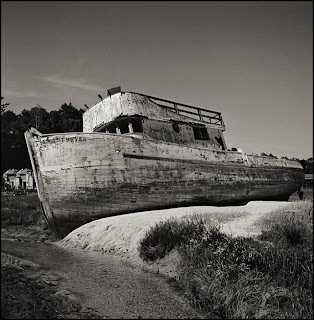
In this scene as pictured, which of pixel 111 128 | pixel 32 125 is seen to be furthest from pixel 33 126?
pixel 111 128

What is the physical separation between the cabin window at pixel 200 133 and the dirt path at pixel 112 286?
406 inches

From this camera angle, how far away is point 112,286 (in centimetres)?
580

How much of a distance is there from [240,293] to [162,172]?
8.23 meters

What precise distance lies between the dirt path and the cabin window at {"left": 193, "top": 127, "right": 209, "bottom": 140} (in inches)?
406

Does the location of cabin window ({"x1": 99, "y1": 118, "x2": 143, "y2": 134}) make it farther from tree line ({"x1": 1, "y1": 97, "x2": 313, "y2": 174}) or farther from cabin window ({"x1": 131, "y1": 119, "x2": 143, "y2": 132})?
tree line ({"x1": 1, "y1": 97, "x2": 313, "y2": 174})

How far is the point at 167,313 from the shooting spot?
4.61 m

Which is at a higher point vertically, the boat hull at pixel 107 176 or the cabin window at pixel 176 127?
the cabin window at pixel 176 127

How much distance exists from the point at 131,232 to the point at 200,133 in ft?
31.4

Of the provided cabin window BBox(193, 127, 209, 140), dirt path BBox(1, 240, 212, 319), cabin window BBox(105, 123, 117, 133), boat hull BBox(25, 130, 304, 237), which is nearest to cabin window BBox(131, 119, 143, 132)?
cabin window BBox(105, 123, 117, 133)

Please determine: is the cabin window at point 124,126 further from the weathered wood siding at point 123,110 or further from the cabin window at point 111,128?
the weathered wood siding at point 123,110

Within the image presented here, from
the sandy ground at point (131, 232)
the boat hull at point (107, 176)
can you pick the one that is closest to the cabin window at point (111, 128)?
the boat hull at point (107, 176)

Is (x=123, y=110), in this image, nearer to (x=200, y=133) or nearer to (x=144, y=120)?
(x=144, y=120)

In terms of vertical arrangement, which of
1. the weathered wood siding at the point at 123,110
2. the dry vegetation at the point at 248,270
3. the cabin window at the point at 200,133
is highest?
the weathered wood siding at the point at 123,110

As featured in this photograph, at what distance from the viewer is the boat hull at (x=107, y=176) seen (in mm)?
11312
